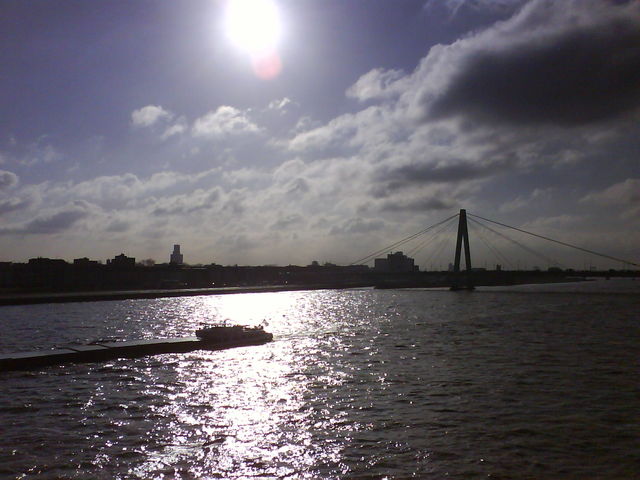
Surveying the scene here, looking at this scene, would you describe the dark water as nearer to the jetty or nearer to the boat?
the jetty

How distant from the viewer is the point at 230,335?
1698 inches

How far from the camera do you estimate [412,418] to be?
1877 cm

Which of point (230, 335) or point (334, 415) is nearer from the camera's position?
point (334, 415)

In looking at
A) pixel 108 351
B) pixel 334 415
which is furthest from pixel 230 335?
pixel 334 415

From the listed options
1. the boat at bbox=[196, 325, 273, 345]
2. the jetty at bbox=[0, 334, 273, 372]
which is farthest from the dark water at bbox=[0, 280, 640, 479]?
the boat at bbox=[196, 325, 273, 345]

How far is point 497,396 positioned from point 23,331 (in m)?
48.1

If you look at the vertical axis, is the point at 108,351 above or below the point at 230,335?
below

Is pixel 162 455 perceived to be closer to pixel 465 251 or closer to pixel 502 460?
pixel 502 460

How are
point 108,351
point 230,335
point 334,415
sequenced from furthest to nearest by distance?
1. point 230,335
2. point 108,351
3. point 334,415

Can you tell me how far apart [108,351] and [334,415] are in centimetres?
2283

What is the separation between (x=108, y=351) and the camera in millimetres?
36500

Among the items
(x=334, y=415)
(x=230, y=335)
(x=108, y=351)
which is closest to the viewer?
(x=334, y=415)

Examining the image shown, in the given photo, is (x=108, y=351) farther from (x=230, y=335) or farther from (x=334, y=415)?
(x=334, y=415)

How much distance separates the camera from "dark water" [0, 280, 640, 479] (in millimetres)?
14125
